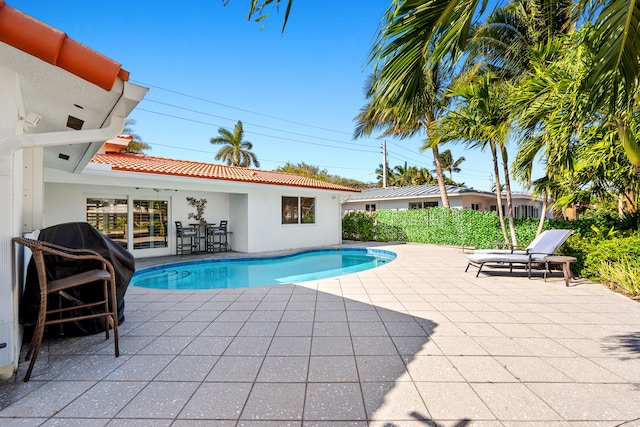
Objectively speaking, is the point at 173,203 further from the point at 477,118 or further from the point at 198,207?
the point at 477,118

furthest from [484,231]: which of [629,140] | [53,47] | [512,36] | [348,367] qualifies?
[53,47]

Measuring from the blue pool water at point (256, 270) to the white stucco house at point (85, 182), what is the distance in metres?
1.41

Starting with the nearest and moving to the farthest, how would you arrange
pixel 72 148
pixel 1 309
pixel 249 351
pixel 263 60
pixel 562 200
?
pixel 1 309 → pixel 249 351 → pixel 72 148 → pixel 562 200 → pixel 263 60

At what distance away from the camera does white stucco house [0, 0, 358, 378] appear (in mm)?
2629

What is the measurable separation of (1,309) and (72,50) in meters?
2.41

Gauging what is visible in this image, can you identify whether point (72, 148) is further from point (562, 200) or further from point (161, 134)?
point (161, 134)

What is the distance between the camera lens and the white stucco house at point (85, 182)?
2.63 metres

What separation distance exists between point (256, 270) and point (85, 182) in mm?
5576

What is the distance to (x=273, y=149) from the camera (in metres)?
34.5

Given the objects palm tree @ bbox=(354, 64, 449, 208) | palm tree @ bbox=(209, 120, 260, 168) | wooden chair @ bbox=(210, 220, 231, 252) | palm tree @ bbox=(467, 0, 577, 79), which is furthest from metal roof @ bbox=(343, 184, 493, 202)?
palm tree @ bbox=(209, 120, 260, 168)

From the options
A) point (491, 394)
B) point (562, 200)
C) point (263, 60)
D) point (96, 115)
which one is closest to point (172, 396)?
point (491, 394)

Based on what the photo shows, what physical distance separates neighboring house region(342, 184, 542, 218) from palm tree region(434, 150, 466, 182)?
17715mm

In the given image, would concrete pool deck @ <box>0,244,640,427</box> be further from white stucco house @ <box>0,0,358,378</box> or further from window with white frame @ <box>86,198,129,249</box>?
window with white frame @ <box>86,198,129,249</box>

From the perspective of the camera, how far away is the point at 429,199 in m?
18.5
